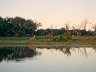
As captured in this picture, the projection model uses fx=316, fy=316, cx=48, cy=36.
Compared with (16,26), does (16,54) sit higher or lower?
lower

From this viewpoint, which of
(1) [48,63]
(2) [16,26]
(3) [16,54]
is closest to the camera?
(1) [48,63]

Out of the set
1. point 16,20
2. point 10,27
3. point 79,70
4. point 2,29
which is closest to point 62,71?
point 79,70

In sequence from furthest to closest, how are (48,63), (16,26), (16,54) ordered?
1. (16,26)
2. (16,54)
3. (48,63)

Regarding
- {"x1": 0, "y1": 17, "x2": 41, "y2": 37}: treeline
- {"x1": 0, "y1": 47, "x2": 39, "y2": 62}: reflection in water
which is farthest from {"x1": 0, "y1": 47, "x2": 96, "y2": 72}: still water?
{"x1": 0, "y1": 17, "x2": 41, "y2": 37}: treeline

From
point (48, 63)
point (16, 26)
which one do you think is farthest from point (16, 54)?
point (16, 26)

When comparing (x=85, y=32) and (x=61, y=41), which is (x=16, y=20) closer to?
(x=85, y=32)

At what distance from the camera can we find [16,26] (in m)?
65.1

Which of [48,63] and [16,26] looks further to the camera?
[16,26]

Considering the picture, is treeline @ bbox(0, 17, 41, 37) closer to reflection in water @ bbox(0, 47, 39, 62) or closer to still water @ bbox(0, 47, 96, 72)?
reflection in water @ bbox(0, 47, 39, 62)

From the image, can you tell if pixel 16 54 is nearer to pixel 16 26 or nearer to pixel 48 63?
pixel 48 63

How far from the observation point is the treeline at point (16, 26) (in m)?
59.1

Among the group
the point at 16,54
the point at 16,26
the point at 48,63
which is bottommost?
the point at 48,63

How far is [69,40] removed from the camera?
138ft

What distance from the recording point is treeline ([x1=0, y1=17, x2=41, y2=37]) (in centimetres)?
5906
